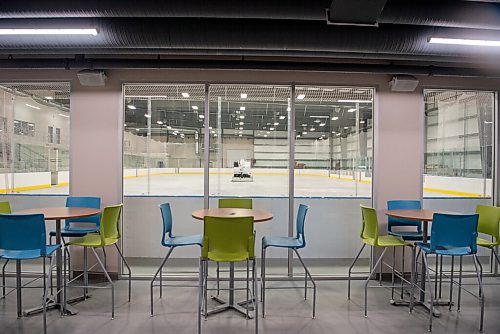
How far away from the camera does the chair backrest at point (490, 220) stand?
4.06m

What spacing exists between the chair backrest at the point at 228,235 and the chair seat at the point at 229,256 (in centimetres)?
2

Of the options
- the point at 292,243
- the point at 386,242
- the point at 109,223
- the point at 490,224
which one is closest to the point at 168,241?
the point at 109,223

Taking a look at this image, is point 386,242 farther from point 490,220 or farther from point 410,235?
point 490,220

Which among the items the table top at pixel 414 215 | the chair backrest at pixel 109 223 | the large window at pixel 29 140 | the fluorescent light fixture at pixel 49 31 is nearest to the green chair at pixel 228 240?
the chair backrest at pixel 109 223

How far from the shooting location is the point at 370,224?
3941 millimetres

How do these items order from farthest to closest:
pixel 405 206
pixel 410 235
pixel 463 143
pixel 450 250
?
pixel 463 143 < pixel 405 206 < pixel 410 235 < pixel 450 250

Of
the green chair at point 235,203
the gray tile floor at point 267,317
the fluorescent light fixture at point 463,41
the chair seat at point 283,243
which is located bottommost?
the gray tile floor at point 267,317

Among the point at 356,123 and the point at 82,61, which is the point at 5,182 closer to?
the point at 82,61

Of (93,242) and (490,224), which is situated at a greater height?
(490,224)

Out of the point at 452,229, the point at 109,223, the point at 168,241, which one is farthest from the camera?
the point at 168,241

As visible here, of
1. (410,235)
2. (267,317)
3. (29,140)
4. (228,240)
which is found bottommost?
(267,317)

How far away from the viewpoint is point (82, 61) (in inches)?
176

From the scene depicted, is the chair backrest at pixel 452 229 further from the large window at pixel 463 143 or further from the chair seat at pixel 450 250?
the large window at pixel 463 143

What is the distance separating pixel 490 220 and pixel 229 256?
3314 millimetres
